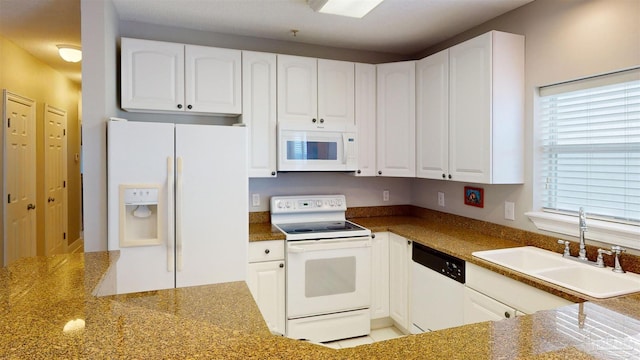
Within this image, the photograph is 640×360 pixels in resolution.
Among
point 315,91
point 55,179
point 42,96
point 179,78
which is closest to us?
point 179,78

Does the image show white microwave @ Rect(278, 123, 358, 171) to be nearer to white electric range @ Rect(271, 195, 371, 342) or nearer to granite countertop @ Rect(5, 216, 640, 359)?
white electric range @ Rect(271, 195, 371, 342)

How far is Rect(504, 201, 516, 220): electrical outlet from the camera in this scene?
264 centimetres

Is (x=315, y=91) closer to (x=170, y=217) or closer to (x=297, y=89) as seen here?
(x=297, y=89)

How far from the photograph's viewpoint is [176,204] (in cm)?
240

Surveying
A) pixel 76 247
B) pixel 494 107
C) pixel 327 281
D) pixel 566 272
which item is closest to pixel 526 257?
pixel 566 272

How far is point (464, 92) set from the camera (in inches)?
105

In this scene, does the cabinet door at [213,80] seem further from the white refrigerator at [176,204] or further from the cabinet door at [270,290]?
the cabinet door at [270,290]

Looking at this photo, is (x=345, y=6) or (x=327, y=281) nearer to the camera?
(x=345, y=6)

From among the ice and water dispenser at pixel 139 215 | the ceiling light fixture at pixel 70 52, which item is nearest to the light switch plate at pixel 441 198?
the ice and water dispenser at pixel 139 215

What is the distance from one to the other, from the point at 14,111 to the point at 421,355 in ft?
14.9

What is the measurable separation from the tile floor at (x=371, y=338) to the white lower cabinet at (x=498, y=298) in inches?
35.3

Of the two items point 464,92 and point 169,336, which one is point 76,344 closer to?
point 169,336

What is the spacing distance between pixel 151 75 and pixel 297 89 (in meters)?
1.11

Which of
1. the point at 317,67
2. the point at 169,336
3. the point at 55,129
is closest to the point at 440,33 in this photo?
the point at 317,67
